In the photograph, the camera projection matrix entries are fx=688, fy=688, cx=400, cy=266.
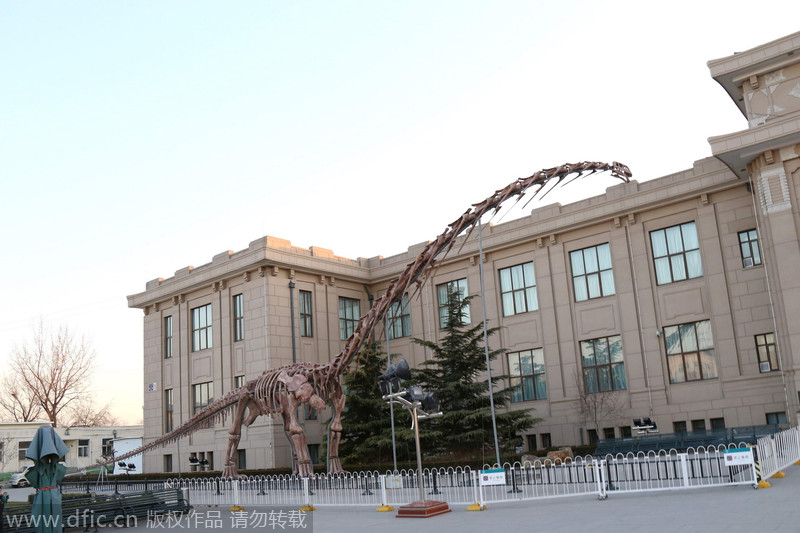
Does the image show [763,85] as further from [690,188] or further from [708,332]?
[708,332]

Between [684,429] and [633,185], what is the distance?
975 centimetres

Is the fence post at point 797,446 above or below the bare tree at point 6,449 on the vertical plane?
A: below

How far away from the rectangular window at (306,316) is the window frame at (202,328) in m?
4.78

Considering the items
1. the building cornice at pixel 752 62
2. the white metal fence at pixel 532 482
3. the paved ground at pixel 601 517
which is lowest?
the paved ground at pixel 601 517

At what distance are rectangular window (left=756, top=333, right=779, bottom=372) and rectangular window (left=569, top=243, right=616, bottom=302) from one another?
5.83 meters

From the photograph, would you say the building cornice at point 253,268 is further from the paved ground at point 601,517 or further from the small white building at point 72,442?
the paved ground at point 601,517

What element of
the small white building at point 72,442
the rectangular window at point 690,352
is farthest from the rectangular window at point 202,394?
the rectangular window at point 690,352

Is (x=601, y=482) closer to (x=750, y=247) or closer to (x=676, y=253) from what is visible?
(x=750, y=247)

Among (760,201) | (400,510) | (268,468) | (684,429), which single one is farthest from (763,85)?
(268,468)

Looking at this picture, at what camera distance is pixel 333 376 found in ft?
69.1

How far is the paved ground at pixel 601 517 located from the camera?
10102 mm

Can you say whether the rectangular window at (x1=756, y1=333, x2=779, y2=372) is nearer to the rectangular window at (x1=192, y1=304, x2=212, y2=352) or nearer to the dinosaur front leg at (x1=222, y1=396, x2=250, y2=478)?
the dinosaur front leg at (x1=222, y1=396, x2=250, y2=478)

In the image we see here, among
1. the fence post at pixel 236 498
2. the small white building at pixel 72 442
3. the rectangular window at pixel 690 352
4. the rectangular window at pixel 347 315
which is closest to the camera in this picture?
the fence post at pixel 236 498

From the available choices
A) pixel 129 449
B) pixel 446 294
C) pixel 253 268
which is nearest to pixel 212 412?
pixel 253 268
